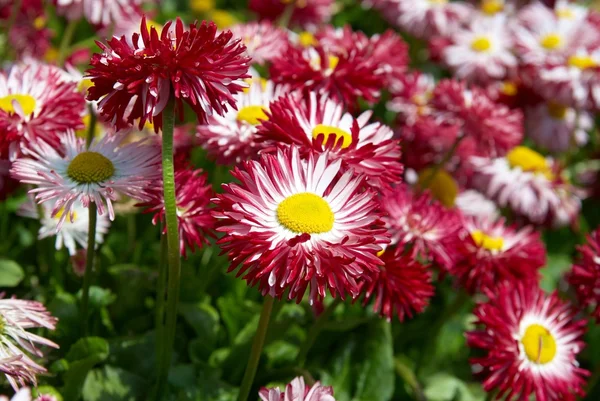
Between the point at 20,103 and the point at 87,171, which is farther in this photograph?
the point at 20,103

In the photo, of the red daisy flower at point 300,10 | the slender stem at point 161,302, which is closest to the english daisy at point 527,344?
the slender stem at point 161,302

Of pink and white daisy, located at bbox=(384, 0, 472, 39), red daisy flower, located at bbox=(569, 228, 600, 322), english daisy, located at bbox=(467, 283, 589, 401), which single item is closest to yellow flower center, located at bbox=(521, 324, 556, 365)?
english daisy, located at bbox=(467, 283, 589, 401)

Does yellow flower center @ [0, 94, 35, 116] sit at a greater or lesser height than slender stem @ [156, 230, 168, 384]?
greater

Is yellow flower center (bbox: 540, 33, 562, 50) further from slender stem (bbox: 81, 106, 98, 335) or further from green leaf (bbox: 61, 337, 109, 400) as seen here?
green leaf (bbox: 61, 337, 109, 400)

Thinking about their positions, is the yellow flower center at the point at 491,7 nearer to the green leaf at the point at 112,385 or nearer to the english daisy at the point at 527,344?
the english daisy at the point at 527,344

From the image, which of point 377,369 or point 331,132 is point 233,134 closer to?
point 331,132

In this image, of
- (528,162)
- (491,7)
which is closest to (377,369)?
(528,162)

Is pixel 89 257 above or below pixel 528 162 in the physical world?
below
